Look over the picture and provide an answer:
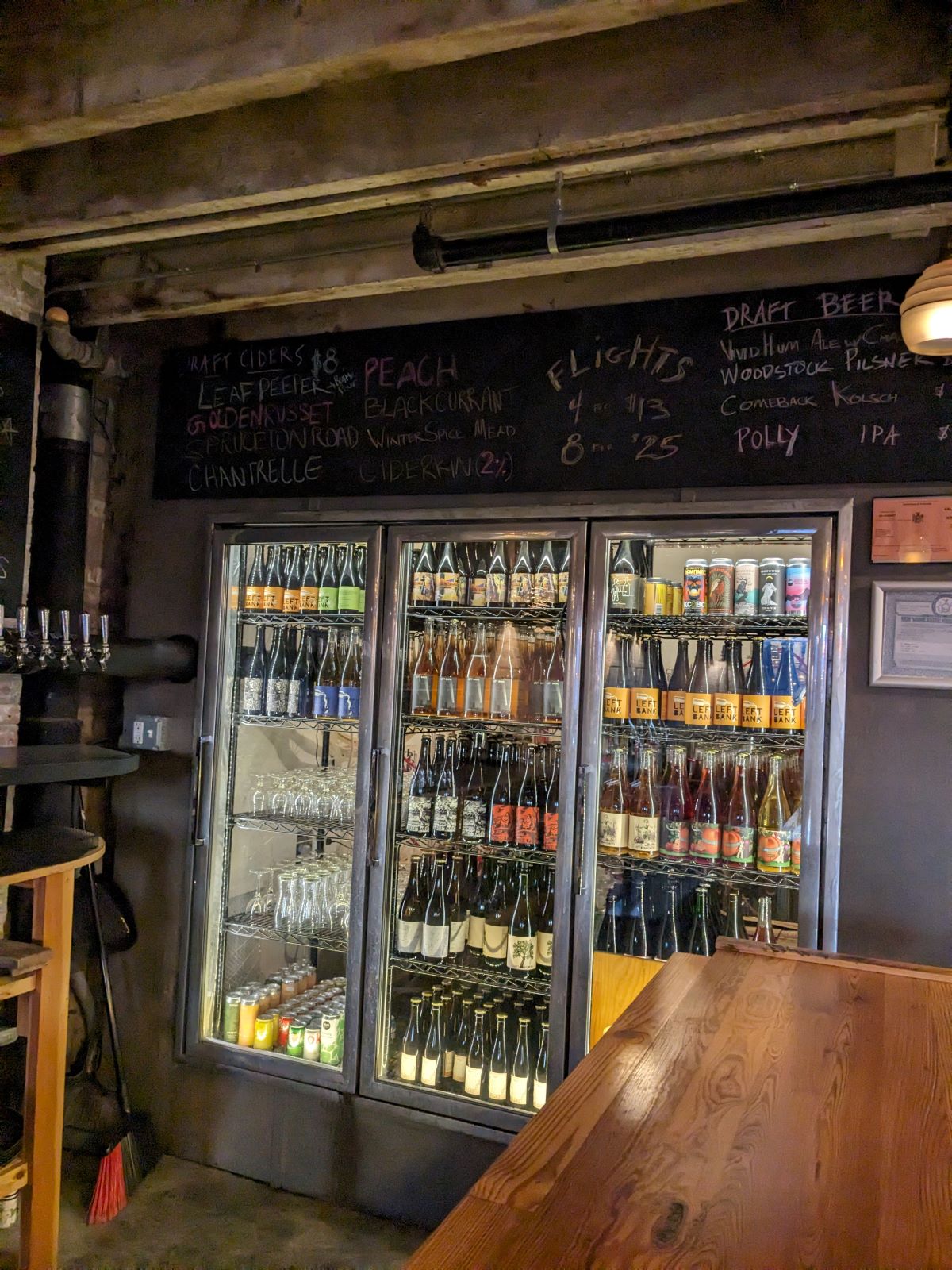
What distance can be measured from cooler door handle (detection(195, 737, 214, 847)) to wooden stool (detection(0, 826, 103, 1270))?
839 millimetres

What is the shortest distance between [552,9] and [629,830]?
2098mm

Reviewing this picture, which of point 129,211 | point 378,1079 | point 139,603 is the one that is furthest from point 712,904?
point 129,211

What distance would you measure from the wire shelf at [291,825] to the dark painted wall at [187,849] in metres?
0.26

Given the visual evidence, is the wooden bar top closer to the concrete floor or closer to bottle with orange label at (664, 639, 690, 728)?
bottle with orange label at (664, 639, 690, 728)

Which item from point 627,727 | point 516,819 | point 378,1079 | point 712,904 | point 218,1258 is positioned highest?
point 627,727

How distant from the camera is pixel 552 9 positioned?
1746mm

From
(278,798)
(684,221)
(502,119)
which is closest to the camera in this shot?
(502,119)

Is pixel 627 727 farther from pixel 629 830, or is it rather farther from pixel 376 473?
pixel 376 473

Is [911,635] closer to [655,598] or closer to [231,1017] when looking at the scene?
[655,598]

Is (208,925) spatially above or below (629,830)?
below

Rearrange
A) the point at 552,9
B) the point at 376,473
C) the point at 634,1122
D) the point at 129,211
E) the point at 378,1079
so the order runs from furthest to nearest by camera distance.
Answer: the point at 376,473 → the point at 378,1079 → the point at 129,211 → the point at 552,9 → the point at 634,1122

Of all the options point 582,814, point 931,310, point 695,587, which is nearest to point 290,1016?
point 582,814

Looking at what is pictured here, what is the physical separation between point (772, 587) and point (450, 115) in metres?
1.52

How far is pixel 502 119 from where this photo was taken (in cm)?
220
